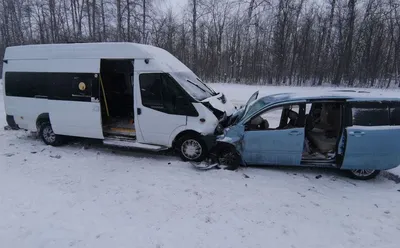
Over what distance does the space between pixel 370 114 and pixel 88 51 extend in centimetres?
628

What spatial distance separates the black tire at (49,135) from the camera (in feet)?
22.4

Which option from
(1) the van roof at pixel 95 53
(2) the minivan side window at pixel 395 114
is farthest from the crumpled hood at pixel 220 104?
(2) the minivan side window at pixel 395 114

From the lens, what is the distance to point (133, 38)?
86.4 ft

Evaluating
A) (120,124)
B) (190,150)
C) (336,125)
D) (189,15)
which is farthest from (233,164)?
(189,15)

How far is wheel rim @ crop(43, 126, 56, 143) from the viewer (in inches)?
270

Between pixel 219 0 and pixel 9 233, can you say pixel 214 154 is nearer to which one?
pixel 9 233

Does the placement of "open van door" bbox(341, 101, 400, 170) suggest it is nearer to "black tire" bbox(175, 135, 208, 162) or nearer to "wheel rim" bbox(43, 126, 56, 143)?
"black tire" bbox(175, 135, 208, 162)

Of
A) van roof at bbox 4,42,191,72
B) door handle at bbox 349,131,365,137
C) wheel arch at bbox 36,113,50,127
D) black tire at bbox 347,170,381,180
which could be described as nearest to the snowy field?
black tire at bbox 347,170,381,180

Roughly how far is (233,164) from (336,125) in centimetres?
246

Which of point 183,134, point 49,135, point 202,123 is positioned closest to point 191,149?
point 183,134

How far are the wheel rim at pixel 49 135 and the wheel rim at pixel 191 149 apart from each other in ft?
12.5

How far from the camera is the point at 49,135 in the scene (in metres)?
6.89

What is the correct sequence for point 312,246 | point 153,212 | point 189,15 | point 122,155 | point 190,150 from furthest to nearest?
point 189,15
point 122,155
point 190,150
point 153,212
point 312,246

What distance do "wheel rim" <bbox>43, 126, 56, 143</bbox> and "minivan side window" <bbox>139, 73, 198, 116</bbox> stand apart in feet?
10.0
